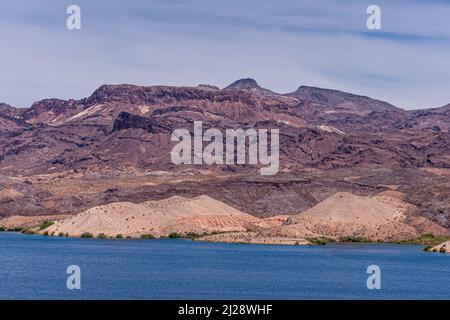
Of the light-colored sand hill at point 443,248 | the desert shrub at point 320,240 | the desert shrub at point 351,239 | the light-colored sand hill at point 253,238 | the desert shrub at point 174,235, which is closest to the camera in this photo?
the light-colored sand hill at point 443,248

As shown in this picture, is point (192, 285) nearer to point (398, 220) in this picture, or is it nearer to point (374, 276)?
point (374, 276)

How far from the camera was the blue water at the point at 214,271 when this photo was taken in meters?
86.6

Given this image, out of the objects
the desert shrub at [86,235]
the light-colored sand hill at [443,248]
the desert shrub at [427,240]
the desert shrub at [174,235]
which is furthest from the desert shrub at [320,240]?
the desert shrub at [86,235]

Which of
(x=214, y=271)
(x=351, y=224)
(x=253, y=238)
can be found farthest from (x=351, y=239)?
(x=214, y=271)

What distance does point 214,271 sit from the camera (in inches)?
4274

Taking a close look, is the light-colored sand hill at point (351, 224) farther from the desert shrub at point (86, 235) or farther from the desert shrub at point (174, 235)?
the desert shrub at point (86, 235)

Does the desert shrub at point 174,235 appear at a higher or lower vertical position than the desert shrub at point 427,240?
higher

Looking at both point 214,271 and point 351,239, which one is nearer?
point 214,271

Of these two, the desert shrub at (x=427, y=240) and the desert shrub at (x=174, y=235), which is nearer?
the desert shrub at (x=427, y=240)

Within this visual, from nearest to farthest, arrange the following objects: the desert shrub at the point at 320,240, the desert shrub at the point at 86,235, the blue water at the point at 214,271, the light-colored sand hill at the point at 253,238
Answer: the blue water at the point at 214,271, the light-colored sand hill at the point at 253,238, the desert shrub at the point at 320,240, the desert shrub at the point at 86,235

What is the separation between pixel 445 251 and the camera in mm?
158500

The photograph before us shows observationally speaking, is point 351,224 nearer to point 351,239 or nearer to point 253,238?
point 351,239

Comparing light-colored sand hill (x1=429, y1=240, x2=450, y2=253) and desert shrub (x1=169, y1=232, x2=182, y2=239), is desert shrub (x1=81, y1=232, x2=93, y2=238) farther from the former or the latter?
light-colored sand hill (x1=429, y1=240, x2=450, y2=253)
